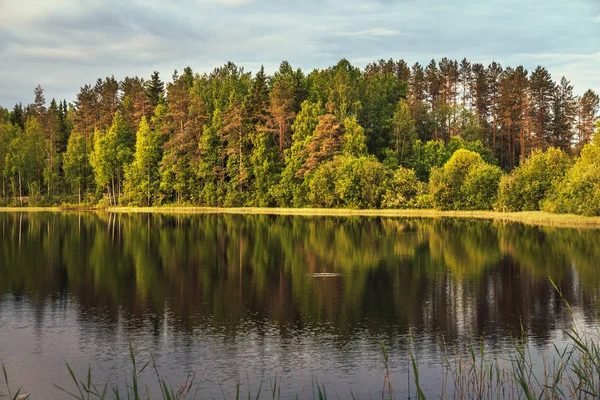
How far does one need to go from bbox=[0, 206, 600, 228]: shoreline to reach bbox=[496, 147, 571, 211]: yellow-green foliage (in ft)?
8.09

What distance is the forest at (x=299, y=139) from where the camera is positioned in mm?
91625

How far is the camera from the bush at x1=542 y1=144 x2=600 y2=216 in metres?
60.8

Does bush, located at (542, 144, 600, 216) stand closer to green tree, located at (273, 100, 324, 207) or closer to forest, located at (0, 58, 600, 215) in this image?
forest, located at (0, 58, 600, 215)

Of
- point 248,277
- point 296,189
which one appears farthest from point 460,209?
point 248,277

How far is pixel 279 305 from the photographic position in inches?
933

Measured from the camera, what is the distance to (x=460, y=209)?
82250 mm

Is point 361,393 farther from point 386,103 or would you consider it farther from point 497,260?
point 386,103

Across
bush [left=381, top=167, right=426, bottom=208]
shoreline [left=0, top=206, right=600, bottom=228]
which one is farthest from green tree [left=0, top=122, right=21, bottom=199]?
bush [left=381, top=167, right=426, bottom=208]

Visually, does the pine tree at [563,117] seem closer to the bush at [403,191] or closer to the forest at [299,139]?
the forest at [299,139]

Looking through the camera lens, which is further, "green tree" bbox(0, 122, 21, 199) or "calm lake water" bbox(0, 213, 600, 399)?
"green tree" bbox(0, 122, 21, 199)

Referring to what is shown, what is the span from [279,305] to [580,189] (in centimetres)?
4764

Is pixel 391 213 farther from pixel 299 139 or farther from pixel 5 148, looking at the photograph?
pixel 5 148

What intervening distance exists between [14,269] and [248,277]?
13.2 meters

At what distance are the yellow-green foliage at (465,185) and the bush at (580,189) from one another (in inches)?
343
